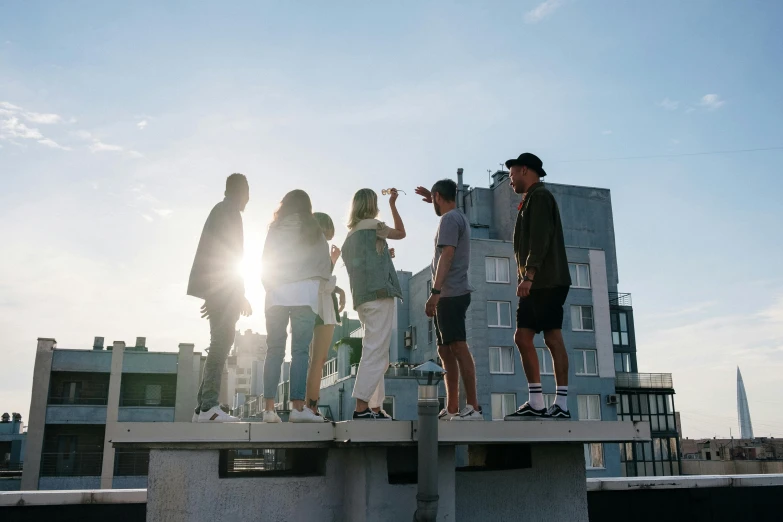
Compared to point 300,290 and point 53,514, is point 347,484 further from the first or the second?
point 53,514

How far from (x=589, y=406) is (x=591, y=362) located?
2917 millimetres

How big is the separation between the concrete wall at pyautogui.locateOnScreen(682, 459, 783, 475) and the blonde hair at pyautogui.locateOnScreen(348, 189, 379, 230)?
2933 inches

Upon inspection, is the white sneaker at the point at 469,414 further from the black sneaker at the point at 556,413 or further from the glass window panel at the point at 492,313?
the glass window panel at the point at 492,313

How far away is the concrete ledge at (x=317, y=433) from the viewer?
4715mm

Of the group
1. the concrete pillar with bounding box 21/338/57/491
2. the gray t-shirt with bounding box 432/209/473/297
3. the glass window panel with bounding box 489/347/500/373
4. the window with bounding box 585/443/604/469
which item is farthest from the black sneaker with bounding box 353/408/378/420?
the window with bounding box 585/443/604/469

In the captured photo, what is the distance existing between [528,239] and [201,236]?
2.98 metres

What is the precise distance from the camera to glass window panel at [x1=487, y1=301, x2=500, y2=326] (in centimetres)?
4106

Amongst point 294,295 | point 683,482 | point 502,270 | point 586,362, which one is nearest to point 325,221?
point 294,295

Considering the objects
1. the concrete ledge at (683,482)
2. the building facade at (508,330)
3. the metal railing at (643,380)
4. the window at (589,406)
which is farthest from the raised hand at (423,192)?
the metal railing at (643,380)

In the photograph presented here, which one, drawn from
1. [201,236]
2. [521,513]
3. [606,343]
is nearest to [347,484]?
[521,513]

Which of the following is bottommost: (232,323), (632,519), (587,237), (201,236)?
(632,519)

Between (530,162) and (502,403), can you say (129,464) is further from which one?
(530,162)

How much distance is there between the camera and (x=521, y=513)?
555 centimetres

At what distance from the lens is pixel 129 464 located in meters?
37.9
